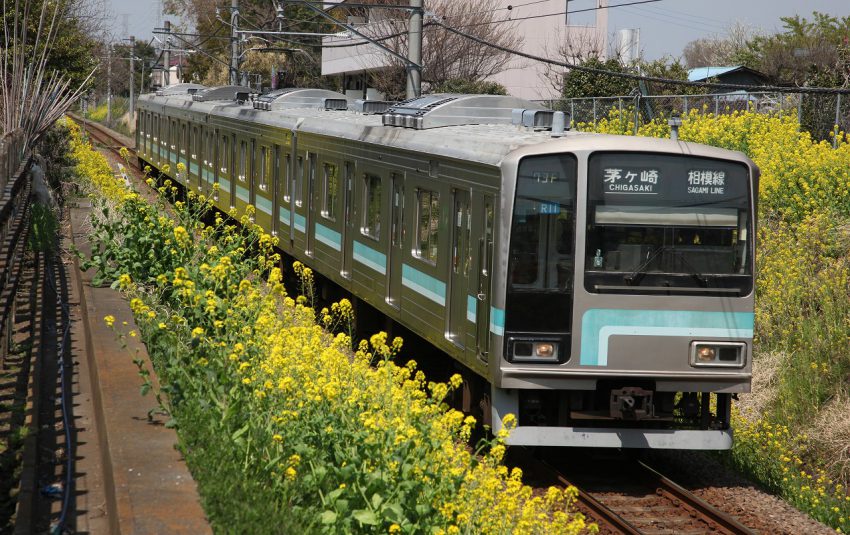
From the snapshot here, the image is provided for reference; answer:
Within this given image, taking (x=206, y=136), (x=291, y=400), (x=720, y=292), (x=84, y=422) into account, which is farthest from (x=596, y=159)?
(x=206, y=136)

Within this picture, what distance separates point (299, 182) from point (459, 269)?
6375 mm

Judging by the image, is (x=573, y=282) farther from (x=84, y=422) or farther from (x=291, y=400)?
(x=84, y=422)

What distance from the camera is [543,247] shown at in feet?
29.2

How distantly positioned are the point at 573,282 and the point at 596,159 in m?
0.91

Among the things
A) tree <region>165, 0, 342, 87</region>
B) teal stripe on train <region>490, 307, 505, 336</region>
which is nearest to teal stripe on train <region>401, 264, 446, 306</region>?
teal stripe on train <region>490, 307, 505, 336</region>

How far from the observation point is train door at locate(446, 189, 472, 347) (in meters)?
9.70

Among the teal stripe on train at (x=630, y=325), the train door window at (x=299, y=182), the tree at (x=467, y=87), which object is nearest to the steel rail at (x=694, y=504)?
the teal stripe on train at (x=630, y=325)

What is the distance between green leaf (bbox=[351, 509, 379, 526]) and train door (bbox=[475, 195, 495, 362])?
3.63 meters

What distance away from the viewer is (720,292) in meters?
9.02

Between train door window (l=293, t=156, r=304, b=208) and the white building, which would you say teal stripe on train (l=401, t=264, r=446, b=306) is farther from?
the white building

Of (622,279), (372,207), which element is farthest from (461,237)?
(372,207)

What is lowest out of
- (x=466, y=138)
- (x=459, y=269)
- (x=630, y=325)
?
(x=630, y=325)

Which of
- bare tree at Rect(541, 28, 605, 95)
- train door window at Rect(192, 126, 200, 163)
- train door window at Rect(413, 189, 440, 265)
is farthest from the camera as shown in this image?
bare tree at Rect(541, 28, 605, 95)

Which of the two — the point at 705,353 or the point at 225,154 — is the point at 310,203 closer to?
the point at 225,154
